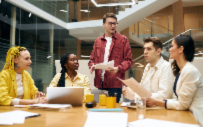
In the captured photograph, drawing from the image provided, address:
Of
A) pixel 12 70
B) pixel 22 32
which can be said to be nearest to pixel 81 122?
pixel 12 70

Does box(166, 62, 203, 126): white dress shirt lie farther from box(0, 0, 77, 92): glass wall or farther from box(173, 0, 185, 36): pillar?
box(173, 0, 185, 36): pillar

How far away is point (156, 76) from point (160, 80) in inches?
3.0

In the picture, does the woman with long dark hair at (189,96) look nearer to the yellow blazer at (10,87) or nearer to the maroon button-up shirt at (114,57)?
the maroon button-up shirt at (114,57)

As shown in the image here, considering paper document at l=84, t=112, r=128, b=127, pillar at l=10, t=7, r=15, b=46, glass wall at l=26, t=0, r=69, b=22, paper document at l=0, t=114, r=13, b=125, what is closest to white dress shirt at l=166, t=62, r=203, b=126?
paper document at l=84, t=112, r=128, b=127

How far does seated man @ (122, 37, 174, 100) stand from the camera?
1.84 metres

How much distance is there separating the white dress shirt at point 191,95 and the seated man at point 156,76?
30 cm

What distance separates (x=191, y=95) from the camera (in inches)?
60.1

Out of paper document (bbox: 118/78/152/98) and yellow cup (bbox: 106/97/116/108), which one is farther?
yellow cup (bbox: 106/97/116/108)

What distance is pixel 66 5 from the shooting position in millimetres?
8117

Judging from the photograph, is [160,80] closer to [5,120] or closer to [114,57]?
[114,57]

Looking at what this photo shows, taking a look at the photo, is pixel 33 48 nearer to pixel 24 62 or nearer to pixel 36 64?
pixel 36 64

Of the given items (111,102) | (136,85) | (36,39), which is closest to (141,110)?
(136,85)

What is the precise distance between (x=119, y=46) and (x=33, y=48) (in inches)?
158

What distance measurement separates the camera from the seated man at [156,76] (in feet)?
6.05
